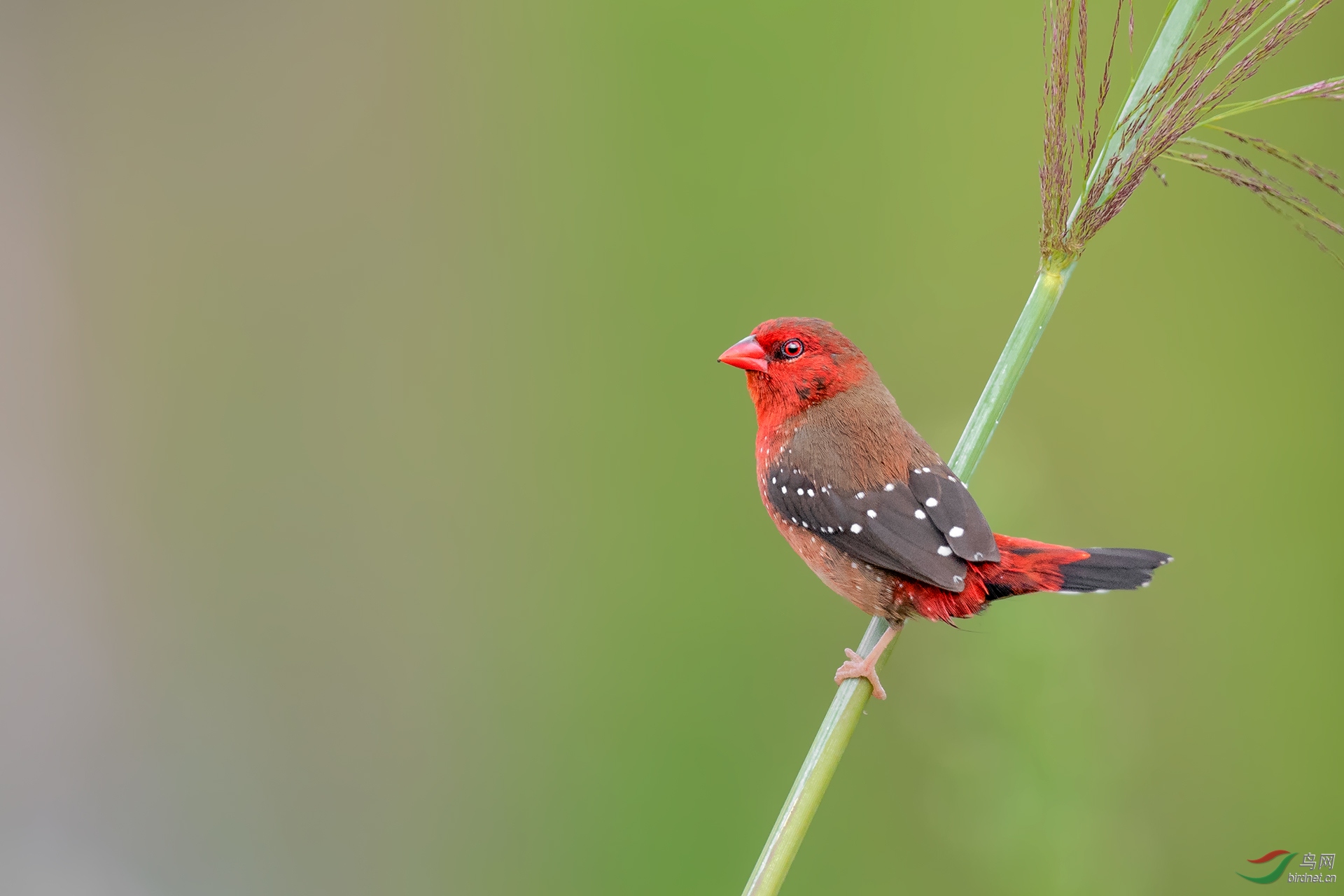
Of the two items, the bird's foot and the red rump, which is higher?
the red rump

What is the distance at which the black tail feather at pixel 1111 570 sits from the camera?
1538 millimetres

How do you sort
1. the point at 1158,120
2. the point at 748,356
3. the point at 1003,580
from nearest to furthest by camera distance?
1. the point at 1158,120
2. the point at 1003,580
3. the point at 748,356

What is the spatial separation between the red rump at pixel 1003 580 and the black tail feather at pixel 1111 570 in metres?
0.01

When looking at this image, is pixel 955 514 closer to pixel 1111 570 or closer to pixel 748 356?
pixel 1111 570

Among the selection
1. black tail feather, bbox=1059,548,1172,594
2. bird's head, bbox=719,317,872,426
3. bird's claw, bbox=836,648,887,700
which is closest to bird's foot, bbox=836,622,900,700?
bird's claw, bbox=836,648,887,700

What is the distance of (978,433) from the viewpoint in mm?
1539

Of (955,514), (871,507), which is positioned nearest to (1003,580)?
(955,514)

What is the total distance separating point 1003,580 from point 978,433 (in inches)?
10.8

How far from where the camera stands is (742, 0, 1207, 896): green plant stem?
1.19 m

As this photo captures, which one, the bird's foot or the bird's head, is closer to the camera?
the bird's foot

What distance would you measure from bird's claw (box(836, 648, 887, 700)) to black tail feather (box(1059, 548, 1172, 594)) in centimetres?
33

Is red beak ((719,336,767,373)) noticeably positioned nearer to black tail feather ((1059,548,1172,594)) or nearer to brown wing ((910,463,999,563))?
brown wing ((910,463,999,563))

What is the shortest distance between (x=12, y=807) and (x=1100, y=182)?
3362mm

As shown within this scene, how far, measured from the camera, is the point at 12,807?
9.62 feet
